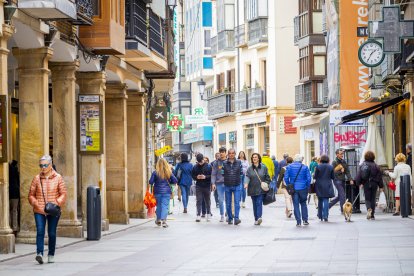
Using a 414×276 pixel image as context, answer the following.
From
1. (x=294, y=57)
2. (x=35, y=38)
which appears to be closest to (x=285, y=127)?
(x=294, y=57)

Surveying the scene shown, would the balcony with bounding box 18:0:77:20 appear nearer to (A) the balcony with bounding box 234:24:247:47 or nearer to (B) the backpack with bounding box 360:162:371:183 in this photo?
(B) the backpack with bounding box 360:162:371:183

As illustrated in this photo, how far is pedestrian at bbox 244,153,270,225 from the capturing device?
29944 millimetres

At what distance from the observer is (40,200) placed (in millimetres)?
19250

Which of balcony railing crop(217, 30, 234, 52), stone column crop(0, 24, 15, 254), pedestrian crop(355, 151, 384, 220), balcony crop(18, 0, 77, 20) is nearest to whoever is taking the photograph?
stone column crop(0, 24, 15, 254)

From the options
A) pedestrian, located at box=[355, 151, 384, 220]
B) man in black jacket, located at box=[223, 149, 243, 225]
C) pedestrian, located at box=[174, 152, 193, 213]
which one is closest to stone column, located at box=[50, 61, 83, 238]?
man in black jacket, located at box=[223, 149, 243, 225]

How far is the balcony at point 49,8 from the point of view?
841 inches

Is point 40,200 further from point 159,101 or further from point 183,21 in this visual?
point 183,21

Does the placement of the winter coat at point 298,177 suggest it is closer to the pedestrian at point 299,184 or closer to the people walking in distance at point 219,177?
the pedestrian at point 299,184

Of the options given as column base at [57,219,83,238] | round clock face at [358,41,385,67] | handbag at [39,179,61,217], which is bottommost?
column base at [57,219,83,238]

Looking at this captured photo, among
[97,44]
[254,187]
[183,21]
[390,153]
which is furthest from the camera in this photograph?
[183,21]

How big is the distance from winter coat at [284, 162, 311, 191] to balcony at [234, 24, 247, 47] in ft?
126

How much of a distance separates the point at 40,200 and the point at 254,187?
37.1 feet

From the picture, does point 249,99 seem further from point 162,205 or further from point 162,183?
point 162,183

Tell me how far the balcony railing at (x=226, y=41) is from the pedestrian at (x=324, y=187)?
39.8 m
